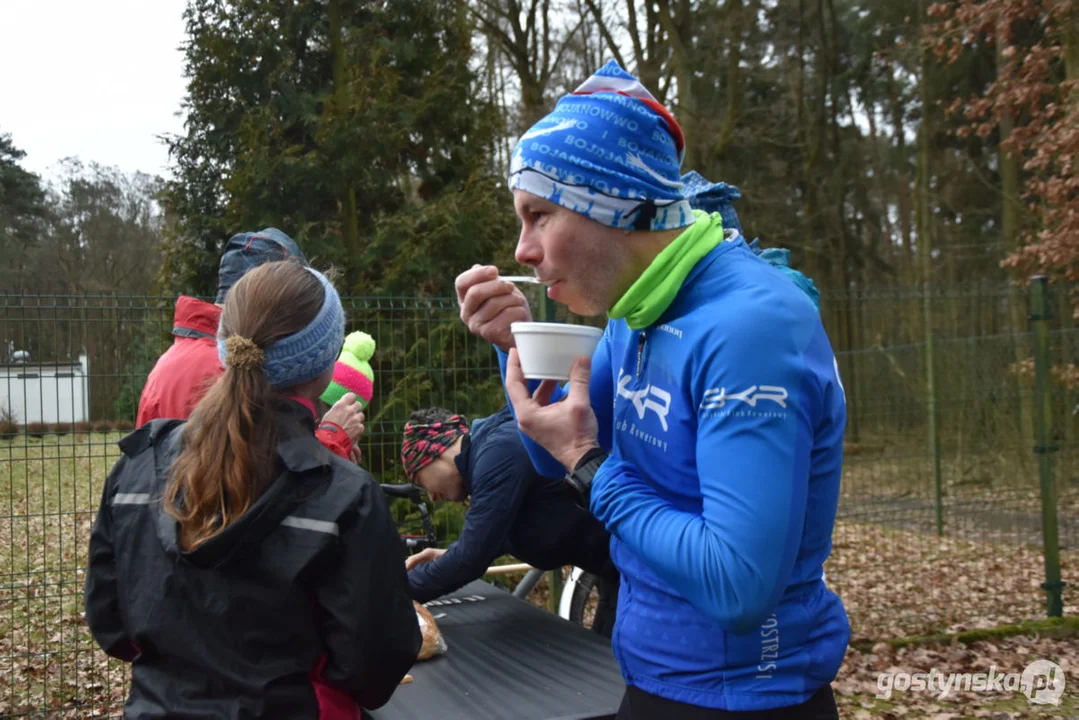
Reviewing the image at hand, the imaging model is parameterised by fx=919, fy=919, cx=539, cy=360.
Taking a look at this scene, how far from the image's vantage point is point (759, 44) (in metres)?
17.9

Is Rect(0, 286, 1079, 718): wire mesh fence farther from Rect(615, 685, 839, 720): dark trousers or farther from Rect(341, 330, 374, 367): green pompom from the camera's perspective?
Rect(615, 685, 839, 720): dark trousers

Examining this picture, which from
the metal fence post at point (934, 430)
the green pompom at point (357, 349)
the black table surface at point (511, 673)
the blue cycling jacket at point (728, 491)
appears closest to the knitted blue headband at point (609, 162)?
the blue cycling jacket at point (728, 491)

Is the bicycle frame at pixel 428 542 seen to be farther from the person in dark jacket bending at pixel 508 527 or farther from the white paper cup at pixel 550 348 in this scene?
the white paper cup at pixel 550 348

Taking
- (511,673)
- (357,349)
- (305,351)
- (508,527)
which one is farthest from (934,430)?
(305,351)

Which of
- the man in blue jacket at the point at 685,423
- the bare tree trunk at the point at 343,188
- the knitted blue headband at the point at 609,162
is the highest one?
the bare tree trunk at the point at 343,188

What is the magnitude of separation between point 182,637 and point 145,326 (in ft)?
13.3

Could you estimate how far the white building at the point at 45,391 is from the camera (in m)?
5.19

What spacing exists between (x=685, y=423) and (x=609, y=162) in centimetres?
43

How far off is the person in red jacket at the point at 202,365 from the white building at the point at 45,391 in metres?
2.19

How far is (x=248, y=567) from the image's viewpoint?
1809mm

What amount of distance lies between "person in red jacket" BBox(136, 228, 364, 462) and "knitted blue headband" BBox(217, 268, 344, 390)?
3.08ft

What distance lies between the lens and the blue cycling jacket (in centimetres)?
125

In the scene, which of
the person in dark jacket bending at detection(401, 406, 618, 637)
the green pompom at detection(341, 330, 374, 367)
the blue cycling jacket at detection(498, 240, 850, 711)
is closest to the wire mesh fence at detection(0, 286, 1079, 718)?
the green pompom at detection(341, 330, 374, 367)

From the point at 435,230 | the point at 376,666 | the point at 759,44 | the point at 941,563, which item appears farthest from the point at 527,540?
the point at 759,44
